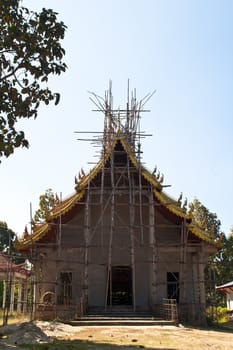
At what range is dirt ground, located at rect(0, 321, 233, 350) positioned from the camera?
9188mm

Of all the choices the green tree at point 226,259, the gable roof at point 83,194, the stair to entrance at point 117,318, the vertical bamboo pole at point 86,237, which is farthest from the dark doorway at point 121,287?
the green tree at point 226,259

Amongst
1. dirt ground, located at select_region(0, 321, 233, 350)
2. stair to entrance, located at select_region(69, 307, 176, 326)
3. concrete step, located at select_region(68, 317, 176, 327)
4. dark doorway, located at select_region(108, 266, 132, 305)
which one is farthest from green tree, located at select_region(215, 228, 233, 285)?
dirt ground, located at select_region(0, 321, 233, 350)

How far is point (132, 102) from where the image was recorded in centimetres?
2197

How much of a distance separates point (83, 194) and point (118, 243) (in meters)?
2.48

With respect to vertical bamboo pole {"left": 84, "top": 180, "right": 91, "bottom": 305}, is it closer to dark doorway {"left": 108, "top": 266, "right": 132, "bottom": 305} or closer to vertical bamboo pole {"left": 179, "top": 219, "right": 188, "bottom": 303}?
vertical bamboo pole {"left": 179, "top": 219, "right": 188, "bottom": 303}

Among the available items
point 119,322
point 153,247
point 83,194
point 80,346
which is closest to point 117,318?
point 119,322

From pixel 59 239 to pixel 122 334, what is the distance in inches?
233

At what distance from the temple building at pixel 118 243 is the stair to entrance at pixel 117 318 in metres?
0.30

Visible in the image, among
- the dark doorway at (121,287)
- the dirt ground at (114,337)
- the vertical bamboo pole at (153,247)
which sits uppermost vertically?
the vertical bamboo pole at (153,247)

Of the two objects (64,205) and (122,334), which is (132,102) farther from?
(122,334)

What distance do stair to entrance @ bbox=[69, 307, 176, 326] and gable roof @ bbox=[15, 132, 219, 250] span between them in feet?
11.7

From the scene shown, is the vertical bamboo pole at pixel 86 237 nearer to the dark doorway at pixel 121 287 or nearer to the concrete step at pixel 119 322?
the concrete step at pixel 119 322

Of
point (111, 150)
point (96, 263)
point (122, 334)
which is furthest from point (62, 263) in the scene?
point (122, 334)

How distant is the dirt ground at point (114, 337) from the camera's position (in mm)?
9188
